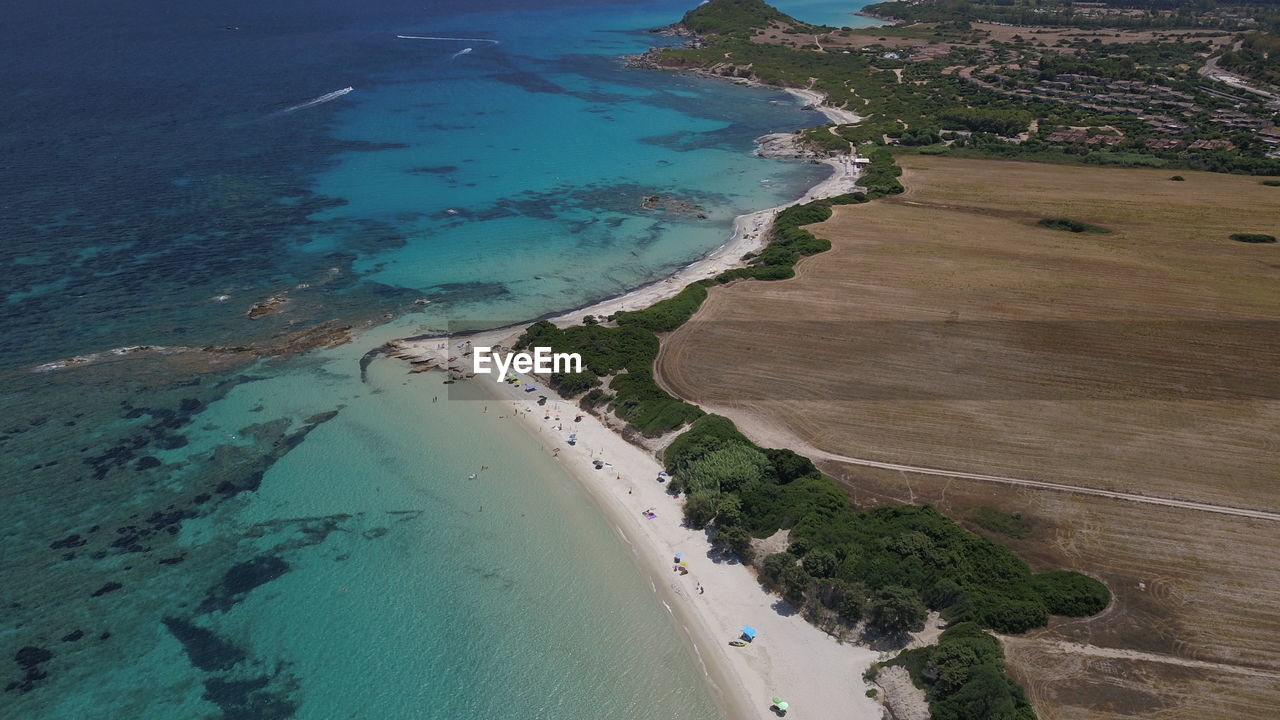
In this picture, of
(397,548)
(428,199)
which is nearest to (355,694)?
(397,548)

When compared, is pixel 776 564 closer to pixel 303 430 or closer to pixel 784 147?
pixel 303 430

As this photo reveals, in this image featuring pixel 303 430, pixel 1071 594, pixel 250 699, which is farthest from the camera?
pixel 303 430

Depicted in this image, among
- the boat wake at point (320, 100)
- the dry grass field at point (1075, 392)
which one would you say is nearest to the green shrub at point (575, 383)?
the dry grass field at point (1075, 392)

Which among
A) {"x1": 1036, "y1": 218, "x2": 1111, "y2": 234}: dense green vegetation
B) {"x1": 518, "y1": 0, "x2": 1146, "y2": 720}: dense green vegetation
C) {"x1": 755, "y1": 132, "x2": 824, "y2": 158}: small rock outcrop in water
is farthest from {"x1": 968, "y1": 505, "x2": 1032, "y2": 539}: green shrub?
{"x1": 755, "y1": 132, "x2": 824, "y2": 158}: small rock outcrop in water

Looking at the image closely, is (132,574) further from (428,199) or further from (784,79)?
(784,79)

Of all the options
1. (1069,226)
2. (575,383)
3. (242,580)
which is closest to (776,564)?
(575,383)
